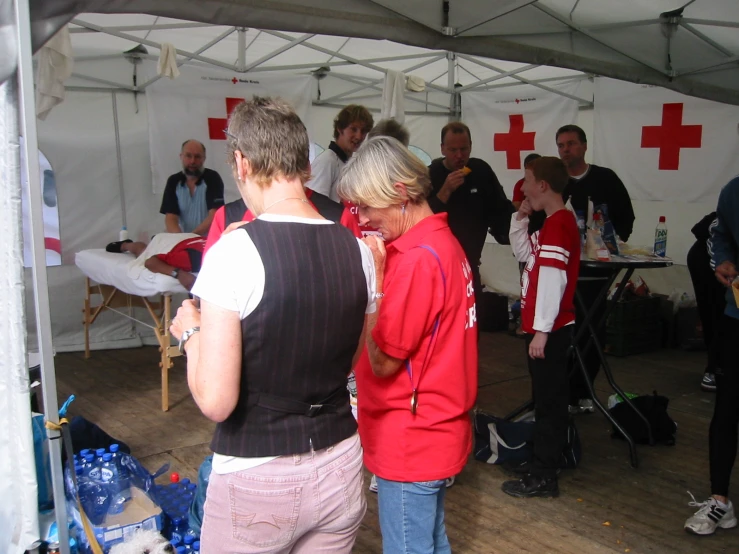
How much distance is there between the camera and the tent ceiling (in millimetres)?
2094

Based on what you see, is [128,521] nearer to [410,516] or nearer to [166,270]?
[410,516]

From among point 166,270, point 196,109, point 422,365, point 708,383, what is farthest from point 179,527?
point 196,109

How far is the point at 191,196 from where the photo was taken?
460 cm

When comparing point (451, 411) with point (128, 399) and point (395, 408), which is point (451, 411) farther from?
point (128, 399)

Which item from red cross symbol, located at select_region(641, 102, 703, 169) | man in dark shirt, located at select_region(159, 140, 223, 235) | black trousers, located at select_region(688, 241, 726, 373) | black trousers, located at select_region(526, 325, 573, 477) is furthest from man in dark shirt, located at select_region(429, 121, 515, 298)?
red cross symbol, located at select_region(641, 102, 703, 169)

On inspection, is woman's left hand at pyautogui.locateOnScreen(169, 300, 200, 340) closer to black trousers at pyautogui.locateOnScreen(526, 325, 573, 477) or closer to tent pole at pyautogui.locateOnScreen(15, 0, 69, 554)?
tent pole at pyautogui.locateOnScreen(15, 0, 69, 554)

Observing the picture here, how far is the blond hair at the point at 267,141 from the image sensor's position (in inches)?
41.1

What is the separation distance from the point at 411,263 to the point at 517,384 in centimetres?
284

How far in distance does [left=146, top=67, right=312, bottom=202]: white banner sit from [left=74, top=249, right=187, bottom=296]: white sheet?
2.81 ft

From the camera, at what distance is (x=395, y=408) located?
1.34 meters

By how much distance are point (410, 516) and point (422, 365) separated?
294 millimetres

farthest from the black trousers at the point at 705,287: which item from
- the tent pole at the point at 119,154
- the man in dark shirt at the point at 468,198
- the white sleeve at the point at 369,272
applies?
the tent pole at the point at 119,154

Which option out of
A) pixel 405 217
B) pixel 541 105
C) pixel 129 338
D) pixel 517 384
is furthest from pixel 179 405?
pixel 541 105

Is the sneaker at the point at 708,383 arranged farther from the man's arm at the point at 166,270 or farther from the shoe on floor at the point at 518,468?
the man's arm at the point at 166,270
